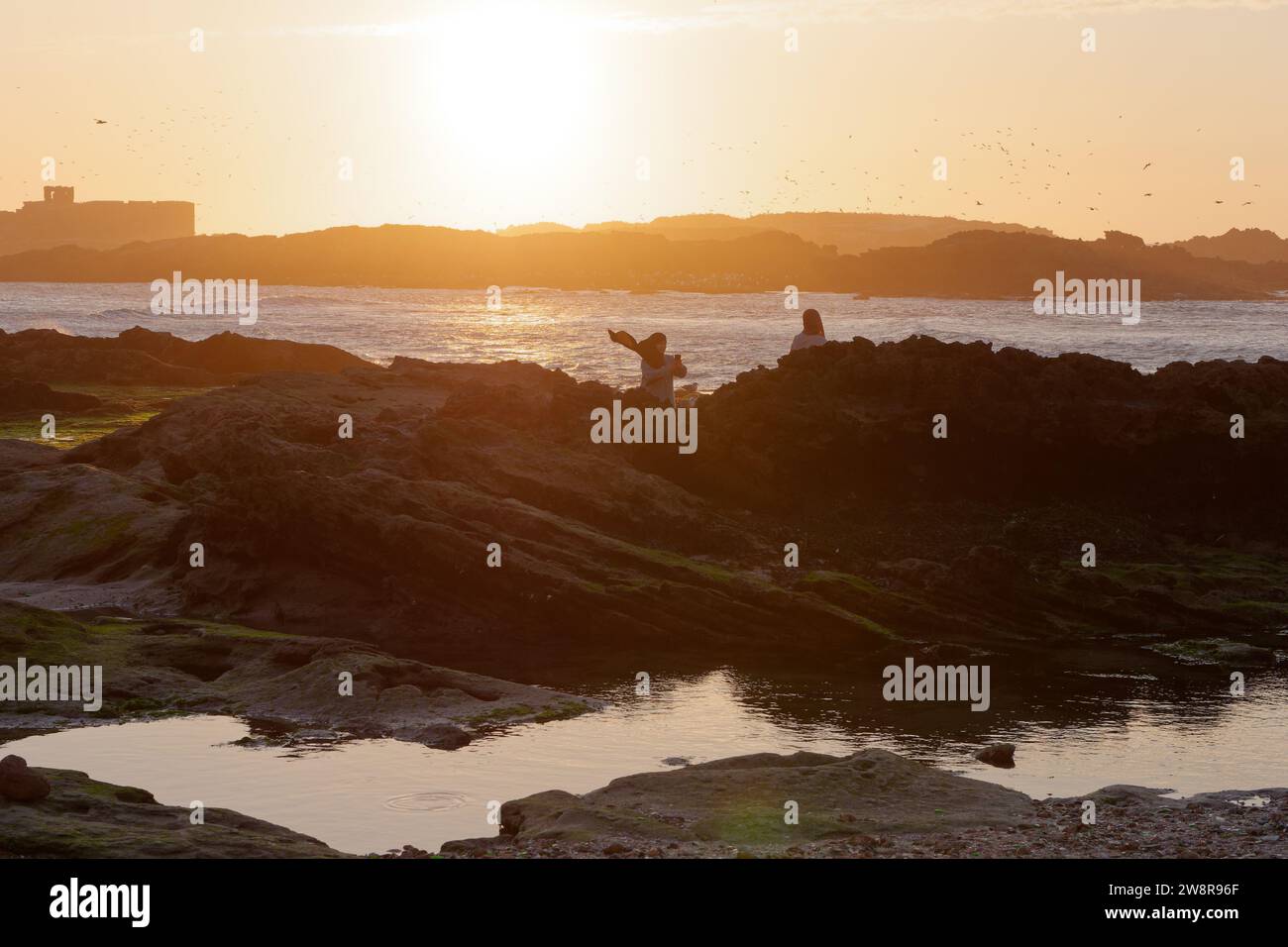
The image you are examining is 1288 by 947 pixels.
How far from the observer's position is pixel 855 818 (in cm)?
1485

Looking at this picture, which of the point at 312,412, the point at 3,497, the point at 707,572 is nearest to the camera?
the point at 707,572

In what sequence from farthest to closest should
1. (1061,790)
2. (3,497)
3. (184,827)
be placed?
(3,497), (1061,790), (184,827)

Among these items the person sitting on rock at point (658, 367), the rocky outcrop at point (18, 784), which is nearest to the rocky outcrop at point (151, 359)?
the person sitting on rock at point (658, 367)

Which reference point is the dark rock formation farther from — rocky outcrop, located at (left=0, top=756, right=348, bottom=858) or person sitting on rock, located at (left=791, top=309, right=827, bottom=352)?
person sitting on rock, located at (left=791, top=309, right=827, bottom=352)

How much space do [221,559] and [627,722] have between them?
9.24m

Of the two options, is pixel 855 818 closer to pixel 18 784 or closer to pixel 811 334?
pixel 18 784

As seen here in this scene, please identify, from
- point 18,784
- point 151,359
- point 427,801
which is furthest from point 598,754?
point 151,359

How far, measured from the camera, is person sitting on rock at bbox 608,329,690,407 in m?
32.1

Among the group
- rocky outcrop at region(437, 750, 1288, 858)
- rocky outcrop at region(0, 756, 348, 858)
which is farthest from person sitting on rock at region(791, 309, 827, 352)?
rocky outcrop at region(0, 756, 348, 858)

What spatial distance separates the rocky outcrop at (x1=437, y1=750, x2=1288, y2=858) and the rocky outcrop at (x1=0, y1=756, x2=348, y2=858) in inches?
62.1

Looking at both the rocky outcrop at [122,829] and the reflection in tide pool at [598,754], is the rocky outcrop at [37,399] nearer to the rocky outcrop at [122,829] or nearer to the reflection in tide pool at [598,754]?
the reflection in tide pool at [598,754]
